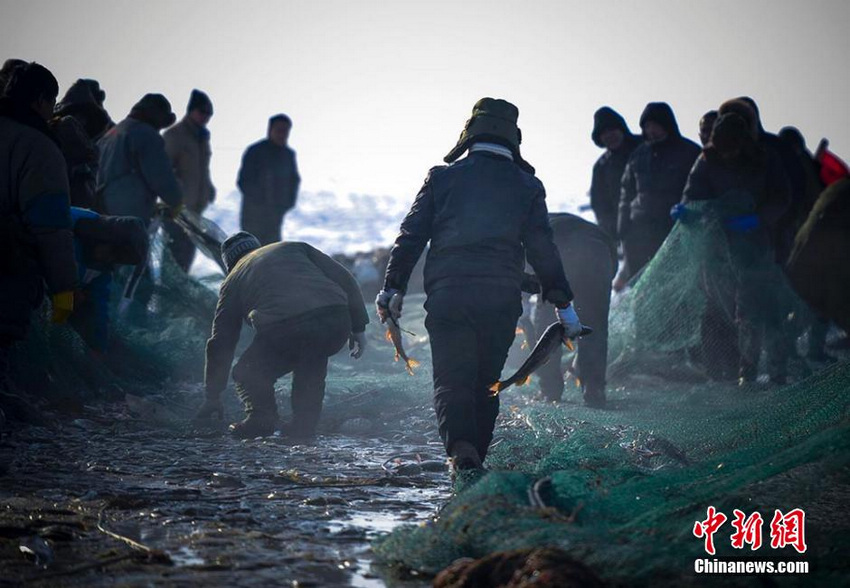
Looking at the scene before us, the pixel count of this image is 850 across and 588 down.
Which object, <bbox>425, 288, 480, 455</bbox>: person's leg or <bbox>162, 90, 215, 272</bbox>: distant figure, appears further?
<bbox>162, 90, 215, 272</bbox>: distant figure

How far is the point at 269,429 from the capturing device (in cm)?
726

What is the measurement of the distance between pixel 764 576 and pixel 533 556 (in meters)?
0.77

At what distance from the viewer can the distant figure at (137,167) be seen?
9500mm

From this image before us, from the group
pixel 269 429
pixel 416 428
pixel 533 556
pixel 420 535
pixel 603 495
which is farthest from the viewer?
pixel 416 428

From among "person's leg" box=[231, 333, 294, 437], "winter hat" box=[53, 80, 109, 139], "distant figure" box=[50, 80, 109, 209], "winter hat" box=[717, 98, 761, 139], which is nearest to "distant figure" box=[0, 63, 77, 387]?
"distant figure" box=[50, 80, 109, 209]

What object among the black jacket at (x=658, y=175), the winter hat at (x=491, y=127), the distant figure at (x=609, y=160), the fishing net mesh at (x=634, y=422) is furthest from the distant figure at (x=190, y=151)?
the winter hat at (x=491, y=127)

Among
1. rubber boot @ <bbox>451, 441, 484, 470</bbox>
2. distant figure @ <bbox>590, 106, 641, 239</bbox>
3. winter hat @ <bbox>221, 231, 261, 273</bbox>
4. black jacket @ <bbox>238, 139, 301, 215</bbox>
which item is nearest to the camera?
rubber boot @ <bbox>451, 441, 484, 470</bbox>

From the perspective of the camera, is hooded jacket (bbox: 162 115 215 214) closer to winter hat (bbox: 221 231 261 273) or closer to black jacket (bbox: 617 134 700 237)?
→ winter hat (bbox: 221 231 261 273)

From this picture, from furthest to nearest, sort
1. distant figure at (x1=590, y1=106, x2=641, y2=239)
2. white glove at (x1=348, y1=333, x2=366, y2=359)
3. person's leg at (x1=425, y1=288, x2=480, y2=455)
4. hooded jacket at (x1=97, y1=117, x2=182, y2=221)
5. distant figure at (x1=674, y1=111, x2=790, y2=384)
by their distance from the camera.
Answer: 1. distant figure at (x1=590, y1=106, x2=641, y2=239)
2. hooded jacket at (x1=97, y1=117, x2=182, y2=221)
3. distant figure at (x1=674, y1=111, x2=790, y2=384)
4. white glove at (x1=348, y1=333, x2=366, y2=359)
5. person's leg at (x1=425, y1=288, x2=480, y2=455)

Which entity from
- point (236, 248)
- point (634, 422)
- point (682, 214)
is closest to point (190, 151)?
point (236, 248)

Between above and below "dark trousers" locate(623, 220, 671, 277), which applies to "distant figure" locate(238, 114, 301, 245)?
above

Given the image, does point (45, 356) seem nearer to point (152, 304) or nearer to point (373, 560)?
point (152, 304)

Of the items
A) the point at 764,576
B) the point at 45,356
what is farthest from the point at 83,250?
the point at 764,576

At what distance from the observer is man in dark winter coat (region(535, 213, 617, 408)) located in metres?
9.08
